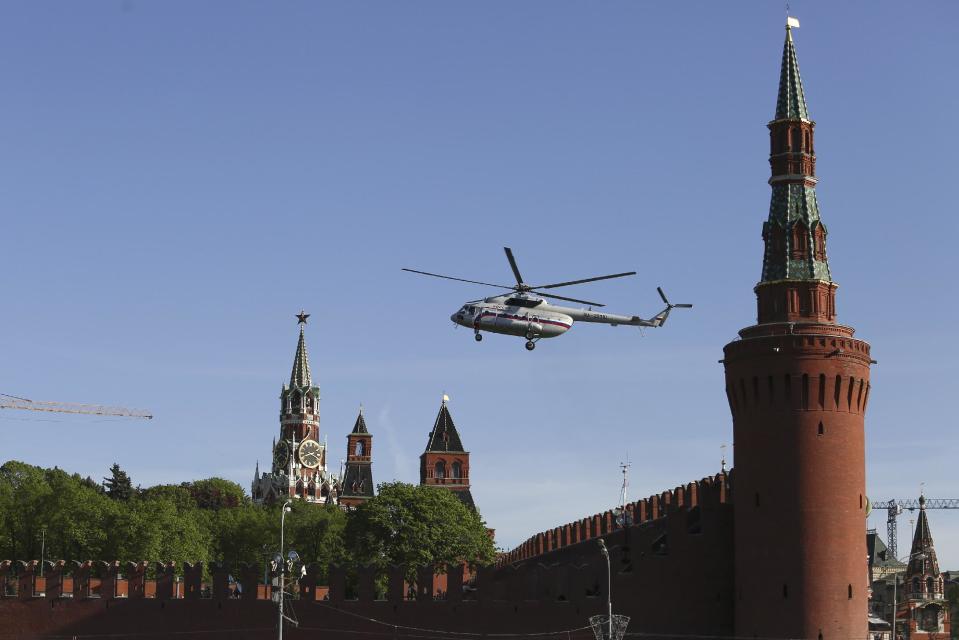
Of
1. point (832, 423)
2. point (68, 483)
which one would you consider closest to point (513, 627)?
point (832, 423)

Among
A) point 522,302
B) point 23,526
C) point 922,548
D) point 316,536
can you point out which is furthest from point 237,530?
point 522,302

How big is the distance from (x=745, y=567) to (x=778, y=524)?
139 inches

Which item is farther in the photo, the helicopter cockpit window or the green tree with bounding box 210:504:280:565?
the green tree with bounding box 210:504:280:565

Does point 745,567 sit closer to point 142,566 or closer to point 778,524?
point 778,524

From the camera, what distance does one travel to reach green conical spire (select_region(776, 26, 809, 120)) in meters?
95.6

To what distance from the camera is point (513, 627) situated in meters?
96.1

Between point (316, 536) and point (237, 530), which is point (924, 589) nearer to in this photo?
point (316, 536)

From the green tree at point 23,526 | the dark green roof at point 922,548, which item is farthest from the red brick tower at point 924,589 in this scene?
the green tree at point 23,526

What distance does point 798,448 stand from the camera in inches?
3521

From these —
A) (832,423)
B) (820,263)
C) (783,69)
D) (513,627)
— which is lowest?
(513,627)

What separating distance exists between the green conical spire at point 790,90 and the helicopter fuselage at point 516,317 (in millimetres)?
18050

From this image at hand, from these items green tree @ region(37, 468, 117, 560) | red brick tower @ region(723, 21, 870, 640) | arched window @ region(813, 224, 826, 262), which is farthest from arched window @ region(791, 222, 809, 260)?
green tree @ region(37, 468, 117, 560)

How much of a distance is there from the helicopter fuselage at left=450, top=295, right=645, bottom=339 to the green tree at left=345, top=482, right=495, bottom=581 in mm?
44003

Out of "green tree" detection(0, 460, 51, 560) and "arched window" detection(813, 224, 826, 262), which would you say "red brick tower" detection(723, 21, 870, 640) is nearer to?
"arched window" detection(813, 224, 826, 262)
